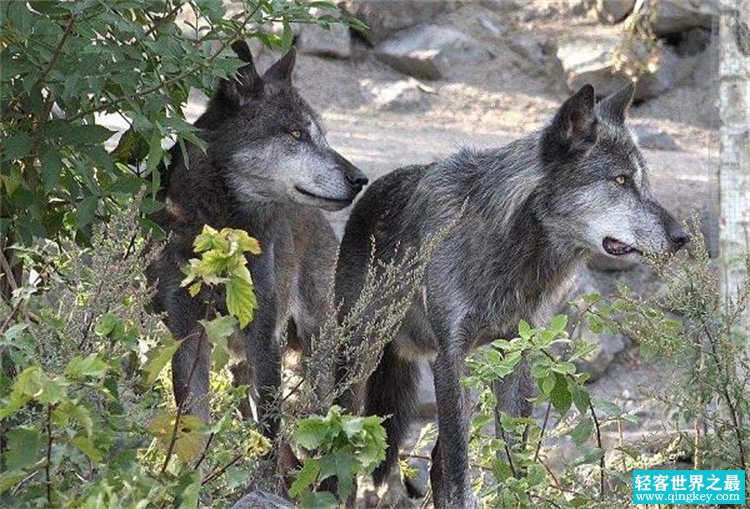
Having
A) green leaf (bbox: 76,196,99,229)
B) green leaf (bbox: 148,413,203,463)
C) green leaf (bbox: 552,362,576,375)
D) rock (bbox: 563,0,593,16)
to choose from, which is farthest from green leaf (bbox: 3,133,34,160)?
rock (bbox: 563,0,593,16)

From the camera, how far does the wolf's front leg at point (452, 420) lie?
6059 millimetres

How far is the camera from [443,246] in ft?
20.8

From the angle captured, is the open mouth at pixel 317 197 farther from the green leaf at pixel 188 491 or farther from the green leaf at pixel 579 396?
the green leaf at pixel 188 491

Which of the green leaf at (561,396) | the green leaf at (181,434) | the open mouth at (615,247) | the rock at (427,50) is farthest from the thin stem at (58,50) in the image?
the rock at (427,50)

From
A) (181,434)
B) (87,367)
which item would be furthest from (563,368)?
(87,367)

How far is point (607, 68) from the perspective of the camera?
14203 millimetres

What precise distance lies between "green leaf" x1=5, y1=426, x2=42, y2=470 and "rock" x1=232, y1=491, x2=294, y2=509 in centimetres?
96

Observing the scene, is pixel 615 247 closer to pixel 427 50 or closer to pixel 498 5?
pixel 427 50

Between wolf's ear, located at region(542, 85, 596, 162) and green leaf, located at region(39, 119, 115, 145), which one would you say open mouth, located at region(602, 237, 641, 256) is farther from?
green leaf, located at region(39, 119, 115, 145)

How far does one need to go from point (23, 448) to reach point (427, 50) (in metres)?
11.4

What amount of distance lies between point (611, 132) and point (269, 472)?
2102 millimetres

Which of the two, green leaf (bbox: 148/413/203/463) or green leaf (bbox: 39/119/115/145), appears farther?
green leaf (bbox: 39/119/115/145)

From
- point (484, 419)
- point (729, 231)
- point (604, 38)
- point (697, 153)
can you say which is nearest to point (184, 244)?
point (484, 419)

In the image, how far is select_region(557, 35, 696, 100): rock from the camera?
14.2m
